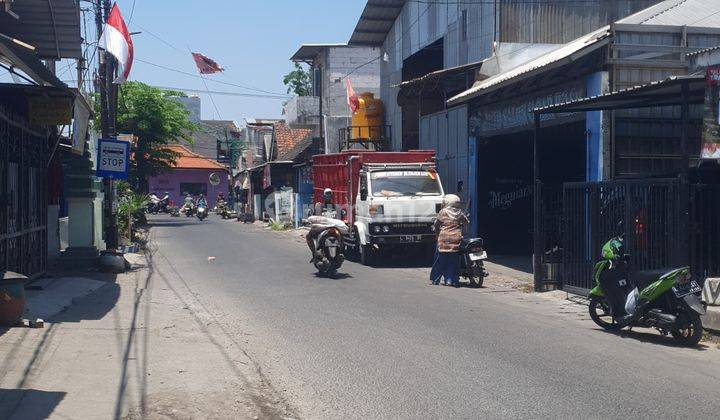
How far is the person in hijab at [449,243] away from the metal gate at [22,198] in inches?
293

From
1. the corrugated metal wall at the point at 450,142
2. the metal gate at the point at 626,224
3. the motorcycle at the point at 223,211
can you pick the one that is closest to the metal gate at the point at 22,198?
the metal gate at the point at 626,224

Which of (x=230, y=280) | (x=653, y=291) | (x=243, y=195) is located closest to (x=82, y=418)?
(x=653, y=291)

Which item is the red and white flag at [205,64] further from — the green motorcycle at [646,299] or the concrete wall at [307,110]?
the green motorcycle at [646,299]

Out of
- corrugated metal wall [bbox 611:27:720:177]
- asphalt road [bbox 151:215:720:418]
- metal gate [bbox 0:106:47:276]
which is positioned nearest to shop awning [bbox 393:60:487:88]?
corrugated metal wall [bbox 611:27:720:177]

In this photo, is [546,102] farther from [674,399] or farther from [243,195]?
[243,195]

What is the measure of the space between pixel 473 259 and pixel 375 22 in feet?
66.1

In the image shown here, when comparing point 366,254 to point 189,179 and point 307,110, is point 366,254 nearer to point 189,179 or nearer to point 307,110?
point 307,110

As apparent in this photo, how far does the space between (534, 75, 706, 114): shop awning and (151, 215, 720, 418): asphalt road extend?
323 centimetres

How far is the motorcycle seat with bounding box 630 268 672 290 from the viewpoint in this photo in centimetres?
941

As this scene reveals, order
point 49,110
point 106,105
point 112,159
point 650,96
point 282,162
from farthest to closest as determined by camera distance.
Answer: point 282,162 < point 106,105 < point 112,159 < point 49,110 < point 650,96

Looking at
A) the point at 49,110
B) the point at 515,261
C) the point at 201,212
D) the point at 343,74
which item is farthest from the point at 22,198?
the point at 201,212

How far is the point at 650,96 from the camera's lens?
12.0m

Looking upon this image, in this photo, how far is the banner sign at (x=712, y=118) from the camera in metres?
9.70

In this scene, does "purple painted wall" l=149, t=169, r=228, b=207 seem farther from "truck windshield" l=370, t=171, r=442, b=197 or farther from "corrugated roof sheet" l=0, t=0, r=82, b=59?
"corrugated roof sheet" l=0, t=0, r=82, b=59
